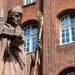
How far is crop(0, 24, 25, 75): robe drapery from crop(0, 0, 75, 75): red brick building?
1442cm

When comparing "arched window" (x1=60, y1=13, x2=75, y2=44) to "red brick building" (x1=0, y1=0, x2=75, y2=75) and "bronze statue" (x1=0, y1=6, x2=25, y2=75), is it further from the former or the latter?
"bronze statue" (x1=0, y1=6, x2=25, y2=75)

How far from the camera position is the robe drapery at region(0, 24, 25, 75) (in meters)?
3.30

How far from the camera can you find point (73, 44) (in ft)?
61.0

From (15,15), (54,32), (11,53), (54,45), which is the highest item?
(54,32)

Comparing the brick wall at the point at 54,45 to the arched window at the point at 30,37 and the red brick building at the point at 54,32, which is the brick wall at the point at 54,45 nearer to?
the red brick building at the point at 54,32

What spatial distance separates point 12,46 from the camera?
11.1 ft

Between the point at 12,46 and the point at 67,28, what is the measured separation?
16663 mm

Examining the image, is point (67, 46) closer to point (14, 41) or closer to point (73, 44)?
point (73, 44)

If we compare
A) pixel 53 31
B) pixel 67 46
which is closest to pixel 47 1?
pixel 53 31

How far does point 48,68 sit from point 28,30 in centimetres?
373

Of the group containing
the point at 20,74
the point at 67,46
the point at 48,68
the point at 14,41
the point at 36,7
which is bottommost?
the point at 20,74

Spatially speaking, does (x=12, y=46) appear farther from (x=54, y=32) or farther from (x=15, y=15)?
(x=54, y=32)

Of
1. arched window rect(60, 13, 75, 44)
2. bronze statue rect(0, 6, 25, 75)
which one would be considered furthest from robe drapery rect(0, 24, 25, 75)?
arched window rect(60, 13, 75, 44)

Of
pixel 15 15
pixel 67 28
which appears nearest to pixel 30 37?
pixel 67 28
